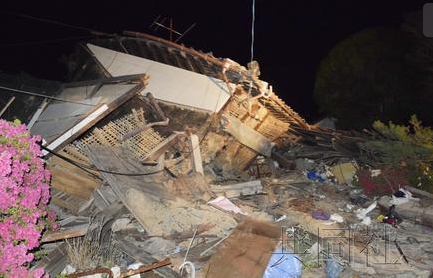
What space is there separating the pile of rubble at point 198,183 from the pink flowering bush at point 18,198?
964mm

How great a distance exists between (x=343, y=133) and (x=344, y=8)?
13638mm

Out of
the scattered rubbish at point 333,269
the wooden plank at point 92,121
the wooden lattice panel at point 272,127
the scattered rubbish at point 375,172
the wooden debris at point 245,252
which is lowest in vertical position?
the scattered rubbish at point 375,172

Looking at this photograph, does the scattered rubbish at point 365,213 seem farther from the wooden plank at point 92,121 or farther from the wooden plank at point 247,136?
the wooden plank at point 92,121

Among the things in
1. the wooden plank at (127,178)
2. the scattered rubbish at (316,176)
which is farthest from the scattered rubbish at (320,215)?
the wooden plank at (127,178)

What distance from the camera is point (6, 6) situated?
19.9m

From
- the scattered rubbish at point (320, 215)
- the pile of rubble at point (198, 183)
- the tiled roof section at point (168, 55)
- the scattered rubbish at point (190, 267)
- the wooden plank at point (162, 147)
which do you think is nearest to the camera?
the scattered rubbish at point (190, 267)

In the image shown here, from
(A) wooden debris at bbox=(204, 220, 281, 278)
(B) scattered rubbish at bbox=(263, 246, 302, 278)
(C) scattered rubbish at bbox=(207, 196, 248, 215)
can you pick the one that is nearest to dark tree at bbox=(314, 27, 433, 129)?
(C) scattered rubbish at bbox=(207, 196, 248, 215)

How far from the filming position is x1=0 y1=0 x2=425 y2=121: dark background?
21625mm

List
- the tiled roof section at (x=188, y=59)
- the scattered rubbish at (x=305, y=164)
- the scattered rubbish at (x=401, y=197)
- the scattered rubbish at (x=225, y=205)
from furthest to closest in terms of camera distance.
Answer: the scattered rubbish at (x=305, y=164), the tiled roof section at (x=188, y=59), the scattered rubbish at (x=401, y=197), the scattered rubbish at (x=225, y=205)

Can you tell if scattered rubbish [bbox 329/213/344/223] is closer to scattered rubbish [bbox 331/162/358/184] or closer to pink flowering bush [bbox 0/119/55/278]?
scattered rubbish [bbox 331/162/358/184]

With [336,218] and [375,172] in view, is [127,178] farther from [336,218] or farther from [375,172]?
[375,172]

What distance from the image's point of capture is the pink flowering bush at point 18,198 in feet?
16.4

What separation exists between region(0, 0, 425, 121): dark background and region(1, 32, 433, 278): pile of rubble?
30.7 feet

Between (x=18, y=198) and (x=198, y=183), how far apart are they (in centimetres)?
435
